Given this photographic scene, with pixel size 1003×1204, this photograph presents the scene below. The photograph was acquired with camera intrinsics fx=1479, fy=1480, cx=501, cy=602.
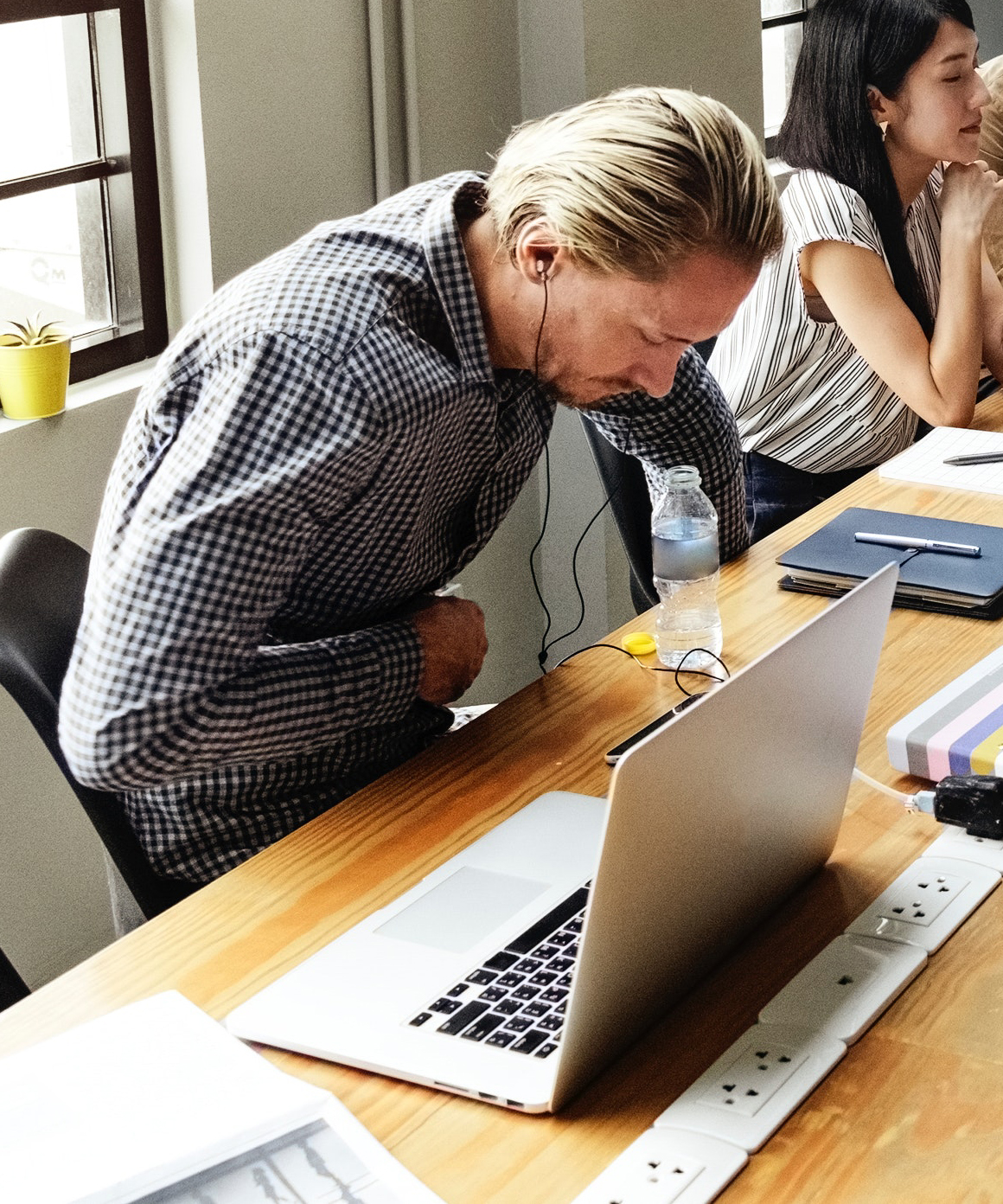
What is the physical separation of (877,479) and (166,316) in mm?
1138

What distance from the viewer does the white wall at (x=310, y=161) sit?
7.04ft

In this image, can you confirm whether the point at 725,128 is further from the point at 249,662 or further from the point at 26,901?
the point at 26,901

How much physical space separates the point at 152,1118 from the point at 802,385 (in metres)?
1.73

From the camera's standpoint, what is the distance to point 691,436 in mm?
1683

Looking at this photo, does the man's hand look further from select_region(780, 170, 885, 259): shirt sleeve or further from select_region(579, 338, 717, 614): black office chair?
select_region(780, 170, 885, 259): shirt sleeve

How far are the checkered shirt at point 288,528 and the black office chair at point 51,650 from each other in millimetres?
29

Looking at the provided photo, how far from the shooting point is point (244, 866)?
1.14 meters

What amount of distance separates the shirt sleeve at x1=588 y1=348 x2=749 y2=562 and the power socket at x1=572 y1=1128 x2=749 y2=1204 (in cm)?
98

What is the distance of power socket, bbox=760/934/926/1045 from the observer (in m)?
0.90

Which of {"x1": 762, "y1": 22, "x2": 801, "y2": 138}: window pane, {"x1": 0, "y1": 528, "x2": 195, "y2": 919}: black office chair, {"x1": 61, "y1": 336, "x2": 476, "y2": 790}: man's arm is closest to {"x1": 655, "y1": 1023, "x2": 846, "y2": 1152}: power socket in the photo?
{"x1": 61, "y1": 336, "x2": 476, "y2": 790}: man's arm

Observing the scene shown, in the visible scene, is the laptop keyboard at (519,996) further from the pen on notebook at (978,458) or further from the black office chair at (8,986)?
the pen on notebook at (978,458)

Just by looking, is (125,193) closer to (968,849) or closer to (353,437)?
(353,437)

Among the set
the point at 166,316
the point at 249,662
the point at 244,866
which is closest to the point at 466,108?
the point at 166,316

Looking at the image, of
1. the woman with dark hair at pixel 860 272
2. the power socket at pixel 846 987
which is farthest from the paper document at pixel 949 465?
the power socket at pixel 846 987
